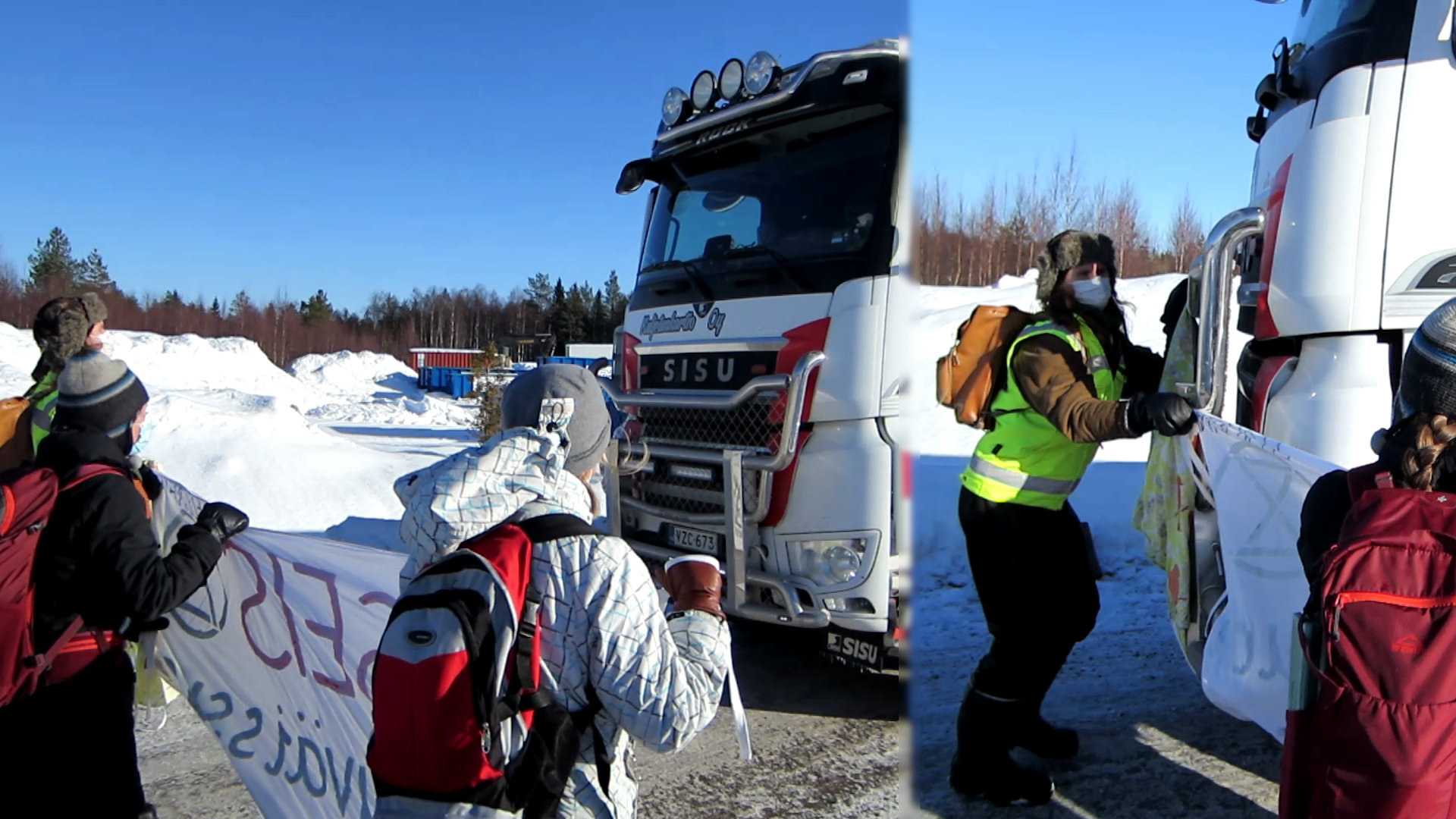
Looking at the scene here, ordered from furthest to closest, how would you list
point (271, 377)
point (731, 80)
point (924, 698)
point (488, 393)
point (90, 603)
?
1. point (271, 377)
2. point (488, 393)
3. point (731, 80)
4. point (924, 698)
5. point (90, 603)

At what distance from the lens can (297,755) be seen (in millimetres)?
3125

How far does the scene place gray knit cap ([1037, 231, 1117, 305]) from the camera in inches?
143

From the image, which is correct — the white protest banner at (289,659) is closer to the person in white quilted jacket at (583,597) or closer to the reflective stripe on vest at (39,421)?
the reflective stripe on vest at (39,421)

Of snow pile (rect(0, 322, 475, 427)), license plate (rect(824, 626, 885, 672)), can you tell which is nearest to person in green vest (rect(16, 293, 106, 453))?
license plate (rect(824, 626, 885, 672))

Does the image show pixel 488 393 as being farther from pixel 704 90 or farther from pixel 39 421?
pixel 39 421

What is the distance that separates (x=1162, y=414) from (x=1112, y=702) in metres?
2.01

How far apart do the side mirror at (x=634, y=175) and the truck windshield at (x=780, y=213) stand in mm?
205

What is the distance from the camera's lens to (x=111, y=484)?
2689 millimetres

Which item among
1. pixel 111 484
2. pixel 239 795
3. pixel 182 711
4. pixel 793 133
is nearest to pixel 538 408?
pixel 111 484

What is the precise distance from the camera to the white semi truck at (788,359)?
437 cm

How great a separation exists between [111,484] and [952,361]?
279 cm

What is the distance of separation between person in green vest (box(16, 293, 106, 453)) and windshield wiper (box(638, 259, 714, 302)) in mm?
2675

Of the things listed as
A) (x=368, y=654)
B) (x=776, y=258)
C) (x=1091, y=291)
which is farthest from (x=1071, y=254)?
(x=368, y=654)

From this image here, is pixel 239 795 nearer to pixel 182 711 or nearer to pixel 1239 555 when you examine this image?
pixel 182 711
